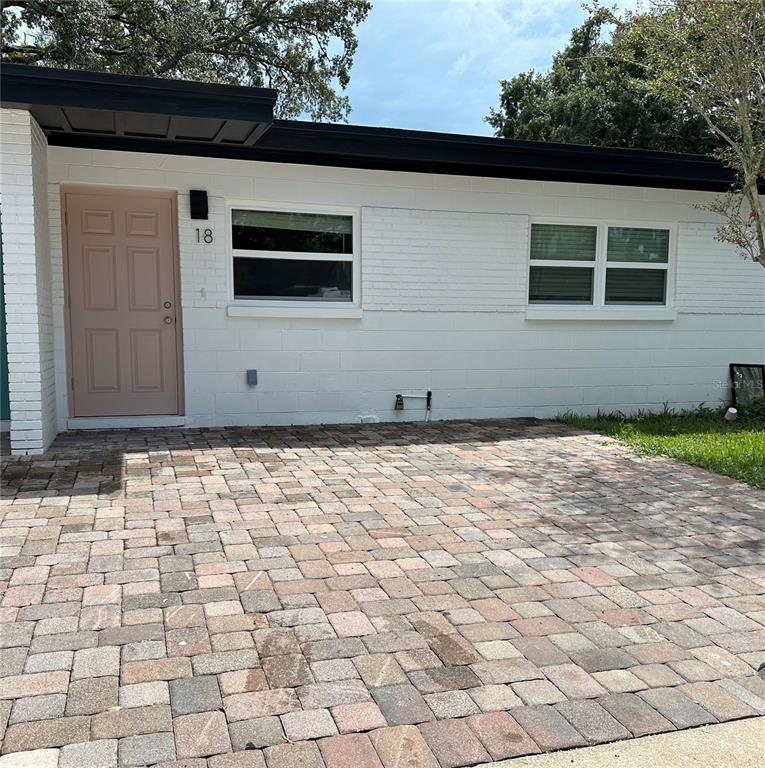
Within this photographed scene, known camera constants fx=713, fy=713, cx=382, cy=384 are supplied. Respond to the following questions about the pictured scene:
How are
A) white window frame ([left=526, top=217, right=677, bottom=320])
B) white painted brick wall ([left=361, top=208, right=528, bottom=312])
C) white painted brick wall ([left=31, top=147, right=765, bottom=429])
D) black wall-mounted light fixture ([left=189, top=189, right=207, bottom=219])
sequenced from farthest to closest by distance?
white window frame ([left=526, top=217, right=677, bottom=320])
white painted brick wall ([left=361, top=208, right=528, bottom=312])
white painted brick wall ([left=31, top=147, right=765, bottom=429])
black wall-mounted light fixture ([left=189, top=189, right=207, bottom=219])

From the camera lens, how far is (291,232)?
7.85 metres

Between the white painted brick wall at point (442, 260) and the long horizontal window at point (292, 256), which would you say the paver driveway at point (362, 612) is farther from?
the white painted brick wall at point (442, 260)

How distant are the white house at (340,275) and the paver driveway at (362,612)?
192cm

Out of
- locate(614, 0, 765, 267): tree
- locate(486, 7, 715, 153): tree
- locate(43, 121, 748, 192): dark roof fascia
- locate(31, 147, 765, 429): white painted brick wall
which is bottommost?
locate(31, 147, 765, 429): white painted brick wall

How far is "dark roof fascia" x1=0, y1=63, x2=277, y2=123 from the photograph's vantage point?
18.3 feet

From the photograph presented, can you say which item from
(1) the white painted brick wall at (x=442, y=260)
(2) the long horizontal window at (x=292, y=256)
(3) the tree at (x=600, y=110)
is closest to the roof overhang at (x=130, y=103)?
(2) the long horizontal window at (x=292, y=256)

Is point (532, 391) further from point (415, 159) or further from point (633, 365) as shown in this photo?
Result: point (415, 159)

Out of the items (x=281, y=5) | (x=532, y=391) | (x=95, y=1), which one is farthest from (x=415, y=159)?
(x=281, y=5)

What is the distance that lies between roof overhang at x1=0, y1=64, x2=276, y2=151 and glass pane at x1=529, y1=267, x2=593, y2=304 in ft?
12.4

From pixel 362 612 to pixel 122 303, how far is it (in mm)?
5273

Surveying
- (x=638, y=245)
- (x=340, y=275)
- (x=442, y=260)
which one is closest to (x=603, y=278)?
(x=638, y=245)

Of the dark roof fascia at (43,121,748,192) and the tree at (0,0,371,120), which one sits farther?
the tree at (0,0,371,120)

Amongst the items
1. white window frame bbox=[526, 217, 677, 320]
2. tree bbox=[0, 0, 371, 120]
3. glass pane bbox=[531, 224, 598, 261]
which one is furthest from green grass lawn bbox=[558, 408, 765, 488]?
tree bbox=[0, 0, 371, 120]

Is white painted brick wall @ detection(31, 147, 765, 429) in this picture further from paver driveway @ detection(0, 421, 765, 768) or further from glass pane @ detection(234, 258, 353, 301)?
paver driveway @ detection(0, 421, 765, 768)
